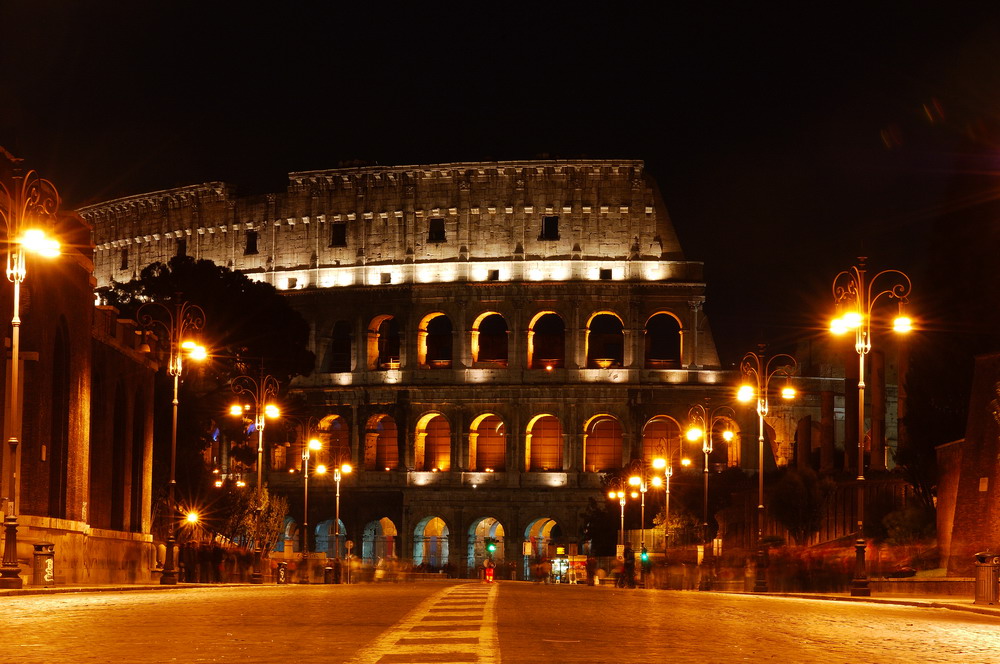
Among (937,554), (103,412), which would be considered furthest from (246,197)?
(937,554)

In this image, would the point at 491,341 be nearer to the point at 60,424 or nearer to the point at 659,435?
the point at 659,435

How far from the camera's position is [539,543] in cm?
8294

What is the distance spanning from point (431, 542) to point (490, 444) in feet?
20.7

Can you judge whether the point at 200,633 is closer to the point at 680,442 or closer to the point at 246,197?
the point at 680,442

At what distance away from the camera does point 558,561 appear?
7500cm

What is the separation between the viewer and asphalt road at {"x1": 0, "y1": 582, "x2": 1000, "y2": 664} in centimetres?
1094

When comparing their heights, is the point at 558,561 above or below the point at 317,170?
below

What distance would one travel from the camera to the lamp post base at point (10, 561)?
72.8 feet

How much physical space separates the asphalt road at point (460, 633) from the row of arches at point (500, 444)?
6191cm

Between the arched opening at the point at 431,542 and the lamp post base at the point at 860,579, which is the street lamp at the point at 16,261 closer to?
the lamp post base at the point at 860,579

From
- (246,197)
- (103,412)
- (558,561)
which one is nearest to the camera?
(103,412)

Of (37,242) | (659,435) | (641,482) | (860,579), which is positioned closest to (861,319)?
(860,579)

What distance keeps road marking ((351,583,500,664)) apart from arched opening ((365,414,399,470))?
66.8 metres

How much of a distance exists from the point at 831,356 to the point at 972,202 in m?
47.0
